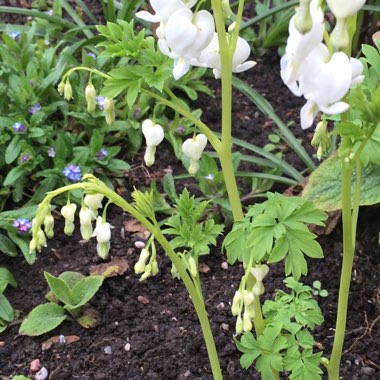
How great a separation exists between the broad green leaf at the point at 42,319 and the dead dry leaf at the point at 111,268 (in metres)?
0.22

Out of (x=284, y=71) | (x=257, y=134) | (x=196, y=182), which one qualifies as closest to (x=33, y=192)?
(x=196, y=182)

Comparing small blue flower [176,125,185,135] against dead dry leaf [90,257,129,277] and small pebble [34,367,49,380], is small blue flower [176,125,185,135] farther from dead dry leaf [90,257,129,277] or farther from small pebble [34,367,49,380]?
small pebble [34,367,49,380]

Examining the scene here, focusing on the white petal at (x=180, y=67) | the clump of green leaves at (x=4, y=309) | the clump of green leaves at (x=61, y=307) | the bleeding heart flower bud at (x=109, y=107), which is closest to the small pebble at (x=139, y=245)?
the clump of green leaves at (x=61, y=307)

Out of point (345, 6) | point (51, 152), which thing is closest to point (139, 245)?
point (51, 152)

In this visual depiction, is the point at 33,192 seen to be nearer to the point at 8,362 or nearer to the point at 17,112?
the point at 17,112

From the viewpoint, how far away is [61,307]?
8.50ft

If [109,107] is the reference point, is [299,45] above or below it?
above

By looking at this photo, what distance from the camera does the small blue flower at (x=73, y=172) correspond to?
293 cm

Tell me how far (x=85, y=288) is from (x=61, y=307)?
0.11m

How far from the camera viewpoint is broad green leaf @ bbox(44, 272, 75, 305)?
253 cm

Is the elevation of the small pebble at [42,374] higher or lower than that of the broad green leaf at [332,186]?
lower

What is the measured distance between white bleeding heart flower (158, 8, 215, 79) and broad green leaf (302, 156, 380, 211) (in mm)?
1317

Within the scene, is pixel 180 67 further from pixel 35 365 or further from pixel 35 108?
pixel 35 108

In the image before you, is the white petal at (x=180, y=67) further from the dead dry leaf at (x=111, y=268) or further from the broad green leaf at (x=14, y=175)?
the broad green leaf at (x=14, y=175)
